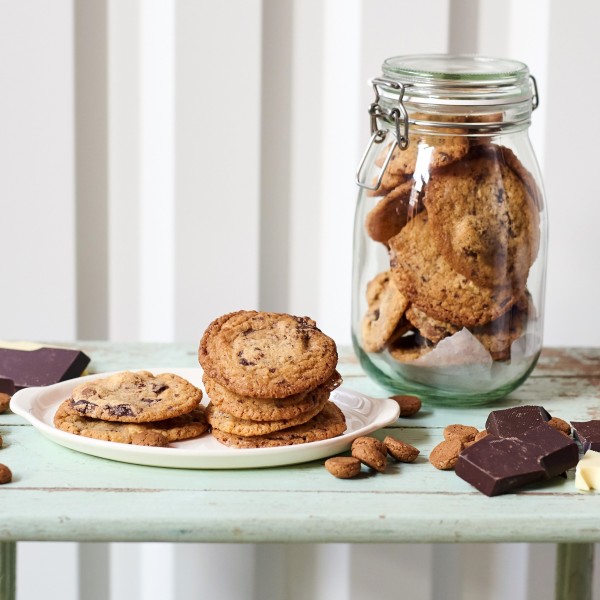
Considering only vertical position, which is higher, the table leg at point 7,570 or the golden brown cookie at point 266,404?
the golden brown cookie at point 266,404

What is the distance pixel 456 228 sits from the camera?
873 mm

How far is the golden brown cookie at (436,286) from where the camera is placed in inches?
34.8

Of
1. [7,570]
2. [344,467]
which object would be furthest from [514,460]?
[7,570]

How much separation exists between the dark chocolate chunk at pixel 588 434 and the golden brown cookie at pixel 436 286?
0.12m

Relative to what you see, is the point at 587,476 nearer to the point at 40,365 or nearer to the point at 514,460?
the point at 514,460

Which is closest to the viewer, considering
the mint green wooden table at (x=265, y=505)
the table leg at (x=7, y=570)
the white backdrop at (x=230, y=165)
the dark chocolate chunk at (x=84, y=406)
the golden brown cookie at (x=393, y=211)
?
the mint green wooden table at (x=265, y=505)

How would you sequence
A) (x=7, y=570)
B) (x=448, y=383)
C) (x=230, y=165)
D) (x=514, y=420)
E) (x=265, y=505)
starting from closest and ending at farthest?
(x=265, y=505), (x=514, y=420), (x=448, y=383), (x=7, y=570), (x=230, y=165)

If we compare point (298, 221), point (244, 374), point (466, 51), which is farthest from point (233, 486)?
point (466, 51)

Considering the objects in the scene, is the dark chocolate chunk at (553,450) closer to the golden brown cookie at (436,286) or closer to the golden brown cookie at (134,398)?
the golden brown cookie at (436,286)

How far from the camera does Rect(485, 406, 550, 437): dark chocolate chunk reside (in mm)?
810

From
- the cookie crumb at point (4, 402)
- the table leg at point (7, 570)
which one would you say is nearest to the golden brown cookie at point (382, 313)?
the cookie crumb at point (4, 402)

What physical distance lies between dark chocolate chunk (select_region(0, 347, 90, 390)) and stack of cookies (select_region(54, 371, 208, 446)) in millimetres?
131

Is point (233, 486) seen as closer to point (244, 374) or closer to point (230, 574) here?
point (244, 374)

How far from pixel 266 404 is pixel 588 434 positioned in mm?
270
